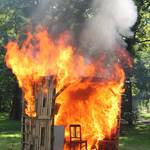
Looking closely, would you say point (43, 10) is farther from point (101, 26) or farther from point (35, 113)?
point (35, 113)

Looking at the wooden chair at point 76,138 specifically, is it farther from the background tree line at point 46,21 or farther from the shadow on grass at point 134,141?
the background tree line at point 46,21

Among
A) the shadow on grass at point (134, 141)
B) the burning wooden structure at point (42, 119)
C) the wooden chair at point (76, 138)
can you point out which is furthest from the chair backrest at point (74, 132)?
the shadow on grass at point (134, 141)

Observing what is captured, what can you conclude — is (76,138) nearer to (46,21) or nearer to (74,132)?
(74,132)

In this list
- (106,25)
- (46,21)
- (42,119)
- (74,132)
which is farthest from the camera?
(46,21)

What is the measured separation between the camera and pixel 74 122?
18.5 meters

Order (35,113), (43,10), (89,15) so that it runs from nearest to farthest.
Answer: (35,113) < (89,15) < (43,10)

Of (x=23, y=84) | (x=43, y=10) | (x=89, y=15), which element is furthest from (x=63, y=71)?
(x=43, y=10)

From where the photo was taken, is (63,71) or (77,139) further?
(77,139)

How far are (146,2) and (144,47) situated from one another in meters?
6.02

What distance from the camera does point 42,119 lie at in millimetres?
15867

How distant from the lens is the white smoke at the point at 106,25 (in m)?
24.9

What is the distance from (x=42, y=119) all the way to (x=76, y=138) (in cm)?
257

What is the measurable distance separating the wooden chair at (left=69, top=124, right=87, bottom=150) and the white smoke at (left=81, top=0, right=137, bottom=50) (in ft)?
27.3

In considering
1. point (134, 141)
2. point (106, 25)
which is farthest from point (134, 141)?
point (106, 25)
